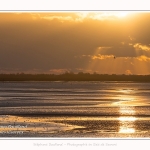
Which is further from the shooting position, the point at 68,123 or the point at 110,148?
the point at 68,123

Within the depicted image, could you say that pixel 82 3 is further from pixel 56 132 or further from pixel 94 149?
pixel 56 132

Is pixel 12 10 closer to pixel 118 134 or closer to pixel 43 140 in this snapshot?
pixel 43 140

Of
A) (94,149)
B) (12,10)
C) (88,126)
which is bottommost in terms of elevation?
(94,149)

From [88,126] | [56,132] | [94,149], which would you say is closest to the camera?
[94,149]

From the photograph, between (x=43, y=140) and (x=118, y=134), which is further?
(x=118, y=134)

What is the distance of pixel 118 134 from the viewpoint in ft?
44.2

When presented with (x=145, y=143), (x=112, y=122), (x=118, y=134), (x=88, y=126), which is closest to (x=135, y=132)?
(x=118, y=134)

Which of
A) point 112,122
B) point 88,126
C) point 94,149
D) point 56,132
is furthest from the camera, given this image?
point 112,122

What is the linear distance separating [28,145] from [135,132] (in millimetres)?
7940

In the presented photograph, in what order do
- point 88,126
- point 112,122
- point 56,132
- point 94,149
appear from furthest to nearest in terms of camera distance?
point 112,122
point 88,126
point 56,132
point 94,149

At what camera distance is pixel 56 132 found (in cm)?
1331

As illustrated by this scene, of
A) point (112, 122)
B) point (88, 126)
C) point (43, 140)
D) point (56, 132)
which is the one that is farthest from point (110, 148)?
point (112, 122)

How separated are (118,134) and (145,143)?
711cm

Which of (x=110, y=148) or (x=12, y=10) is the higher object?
(x=12, y=10)
